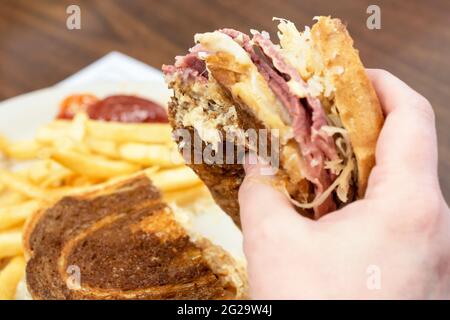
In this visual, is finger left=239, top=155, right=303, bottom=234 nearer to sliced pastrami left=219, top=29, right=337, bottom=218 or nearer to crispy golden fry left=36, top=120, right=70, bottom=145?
sliced pastrami left=219, top=29, right=337, bottom=218

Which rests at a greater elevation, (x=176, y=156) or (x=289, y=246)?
(x=176, y=156)

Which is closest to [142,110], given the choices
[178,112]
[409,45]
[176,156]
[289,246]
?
[176,156]

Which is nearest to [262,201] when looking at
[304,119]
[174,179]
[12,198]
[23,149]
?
[304,119]

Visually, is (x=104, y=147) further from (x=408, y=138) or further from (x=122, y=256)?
(x=408, y=138)

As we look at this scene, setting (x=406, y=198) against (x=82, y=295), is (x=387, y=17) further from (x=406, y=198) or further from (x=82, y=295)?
(x=406, y=198)

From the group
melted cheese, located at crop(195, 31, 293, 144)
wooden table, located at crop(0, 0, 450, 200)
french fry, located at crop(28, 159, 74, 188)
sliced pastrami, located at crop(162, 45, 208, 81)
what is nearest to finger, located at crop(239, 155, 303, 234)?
melted cheese, located at crop(195, 31, 293, 144)
